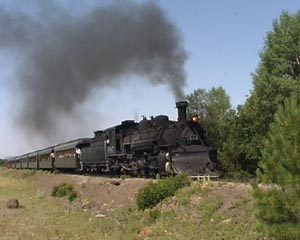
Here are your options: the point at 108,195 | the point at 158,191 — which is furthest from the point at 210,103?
the point at 158,191

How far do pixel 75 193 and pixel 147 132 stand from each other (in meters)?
4.62

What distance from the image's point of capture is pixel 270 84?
36.8m

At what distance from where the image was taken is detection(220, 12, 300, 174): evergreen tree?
1201 inches

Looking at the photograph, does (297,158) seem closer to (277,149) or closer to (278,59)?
(277,149)

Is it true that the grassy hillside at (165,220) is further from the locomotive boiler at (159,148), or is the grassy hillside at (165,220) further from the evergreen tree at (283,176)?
the locomotive boiler at (159,148)

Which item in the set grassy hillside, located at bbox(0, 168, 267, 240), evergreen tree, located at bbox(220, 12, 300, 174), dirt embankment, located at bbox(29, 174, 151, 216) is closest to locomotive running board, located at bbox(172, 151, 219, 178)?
dirt embankment, located at bbox(29, 174, 151, 216)

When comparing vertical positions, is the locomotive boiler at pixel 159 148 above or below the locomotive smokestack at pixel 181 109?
below

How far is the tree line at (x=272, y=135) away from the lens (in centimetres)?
703

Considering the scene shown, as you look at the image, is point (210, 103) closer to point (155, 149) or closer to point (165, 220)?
point (155, 149)

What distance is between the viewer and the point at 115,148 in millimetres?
27266

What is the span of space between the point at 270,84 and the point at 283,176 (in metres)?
30.8

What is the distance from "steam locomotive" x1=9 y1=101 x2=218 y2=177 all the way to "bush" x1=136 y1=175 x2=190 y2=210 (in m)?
3.04

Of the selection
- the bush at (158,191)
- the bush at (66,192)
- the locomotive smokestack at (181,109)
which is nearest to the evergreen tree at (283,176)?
the bush at (158,191)

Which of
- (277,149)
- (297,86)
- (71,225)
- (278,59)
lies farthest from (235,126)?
(277,149)
